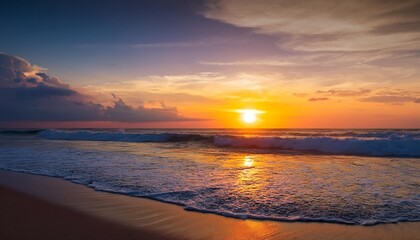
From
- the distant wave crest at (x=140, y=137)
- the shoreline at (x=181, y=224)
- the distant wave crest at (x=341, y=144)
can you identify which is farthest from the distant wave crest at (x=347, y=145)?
the shoreline at (x=181, y=224)

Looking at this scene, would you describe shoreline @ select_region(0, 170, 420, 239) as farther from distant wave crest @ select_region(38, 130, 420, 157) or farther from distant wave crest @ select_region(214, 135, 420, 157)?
distant wave crest @ select_region(214, 135, 420, 157)

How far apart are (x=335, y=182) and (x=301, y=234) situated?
151 inches

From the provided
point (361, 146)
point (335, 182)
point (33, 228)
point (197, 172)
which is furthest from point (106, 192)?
point (361, 146)

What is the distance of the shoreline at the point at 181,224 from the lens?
419 cm

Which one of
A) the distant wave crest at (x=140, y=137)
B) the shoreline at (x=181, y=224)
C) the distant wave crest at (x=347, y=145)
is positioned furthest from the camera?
the distant wave crest at (x=140, y=137)

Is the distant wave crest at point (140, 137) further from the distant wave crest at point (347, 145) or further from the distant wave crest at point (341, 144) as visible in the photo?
the distant wave crest at point (347, 145)

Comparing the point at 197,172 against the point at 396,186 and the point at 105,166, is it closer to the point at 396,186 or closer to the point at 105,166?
the point at 105,166

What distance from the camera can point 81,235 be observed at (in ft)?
13.6

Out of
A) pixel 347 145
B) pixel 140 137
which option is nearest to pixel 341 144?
pixel 347 145

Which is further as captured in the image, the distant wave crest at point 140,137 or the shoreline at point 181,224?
the distant wave crest at point 140,137

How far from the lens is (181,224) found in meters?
4.62

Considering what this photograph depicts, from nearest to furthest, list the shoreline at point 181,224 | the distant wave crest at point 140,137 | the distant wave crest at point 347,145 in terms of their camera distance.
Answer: the shoreline at point 181,224 < the distant wave crest at point 347,145 < the distant wave crest at point 140,137

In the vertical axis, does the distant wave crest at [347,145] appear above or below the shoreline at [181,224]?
above

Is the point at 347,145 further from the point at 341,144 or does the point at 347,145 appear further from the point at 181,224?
the point at 181,224
